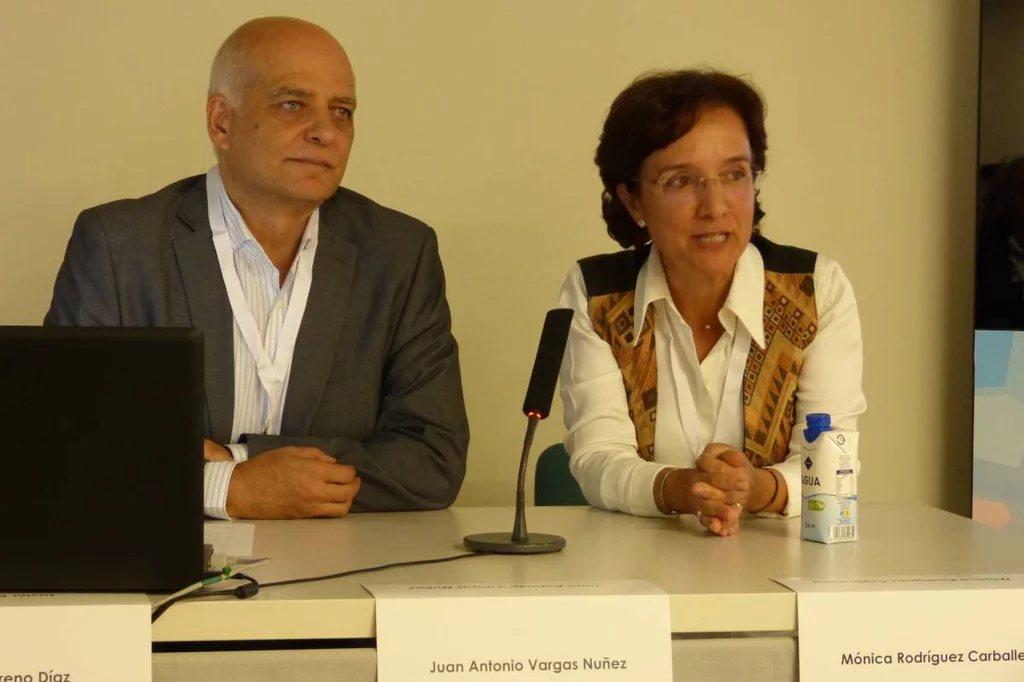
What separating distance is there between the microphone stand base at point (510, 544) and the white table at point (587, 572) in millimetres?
15

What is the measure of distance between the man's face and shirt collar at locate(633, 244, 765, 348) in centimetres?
66

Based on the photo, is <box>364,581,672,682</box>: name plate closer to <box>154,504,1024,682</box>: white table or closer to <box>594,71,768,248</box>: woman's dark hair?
<box>154,504,1024,682</box>: white table

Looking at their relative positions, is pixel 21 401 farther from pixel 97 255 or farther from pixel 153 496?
pixel 97 255

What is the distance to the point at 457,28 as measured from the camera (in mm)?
3062

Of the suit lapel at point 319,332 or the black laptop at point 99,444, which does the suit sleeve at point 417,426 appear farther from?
the black laptop at point 99,444

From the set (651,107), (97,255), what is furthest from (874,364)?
(97,255)

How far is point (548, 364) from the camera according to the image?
151 cm

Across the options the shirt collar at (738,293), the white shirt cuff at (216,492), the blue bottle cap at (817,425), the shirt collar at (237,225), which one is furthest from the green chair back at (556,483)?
the blue bottle cap at (817,425)

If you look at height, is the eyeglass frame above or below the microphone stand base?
above

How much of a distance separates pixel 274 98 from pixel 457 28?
0.86 meters

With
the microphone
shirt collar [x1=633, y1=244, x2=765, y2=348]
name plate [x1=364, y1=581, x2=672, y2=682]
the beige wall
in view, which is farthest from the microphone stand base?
the beige wall

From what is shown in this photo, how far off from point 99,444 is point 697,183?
125 centimetres

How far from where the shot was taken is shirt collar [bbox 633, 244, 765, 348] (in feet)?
6.84

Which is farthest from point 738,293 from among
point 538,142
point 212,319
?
point 538,142
